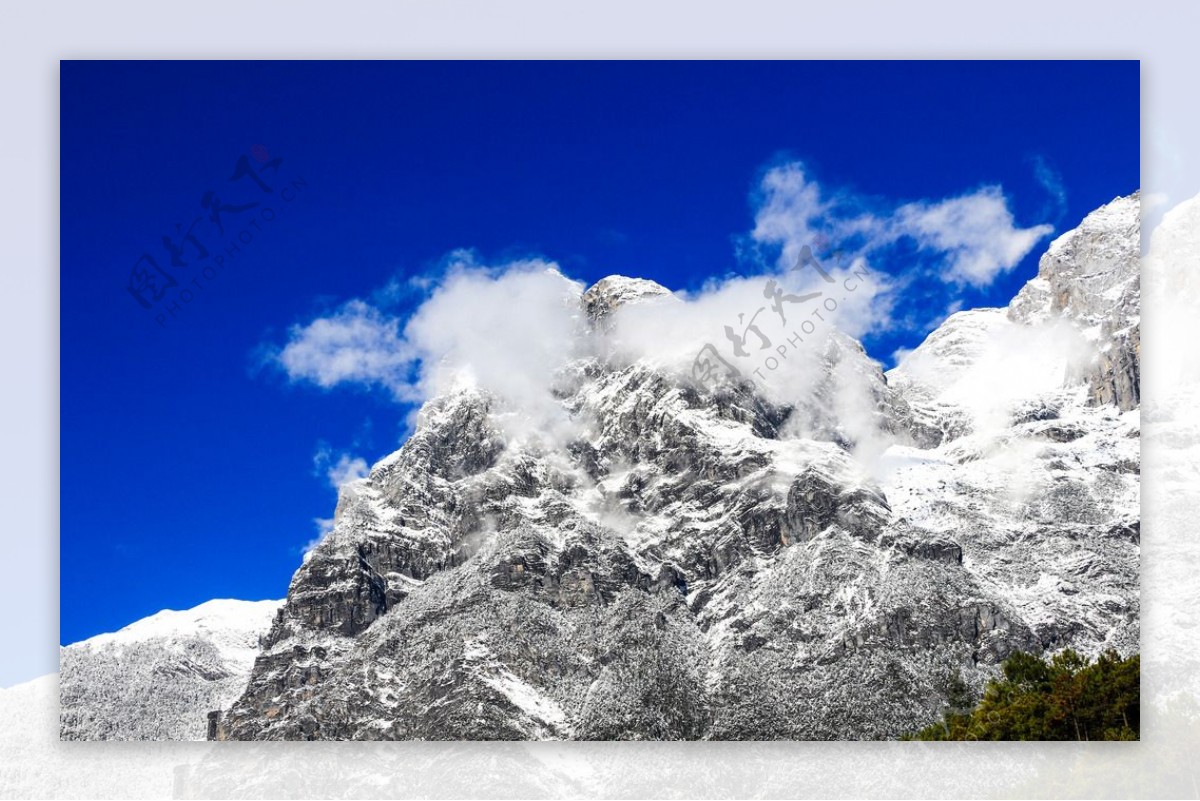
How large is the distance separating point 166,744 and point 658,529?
353cm

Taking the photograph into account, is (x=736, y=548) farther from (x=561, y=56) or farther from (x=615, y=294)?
(x=561, y=56)

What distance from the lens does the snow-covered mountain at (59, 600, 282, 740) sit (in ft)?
24.4

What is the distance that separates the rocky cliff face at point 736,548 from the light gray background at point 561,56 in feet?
0.69

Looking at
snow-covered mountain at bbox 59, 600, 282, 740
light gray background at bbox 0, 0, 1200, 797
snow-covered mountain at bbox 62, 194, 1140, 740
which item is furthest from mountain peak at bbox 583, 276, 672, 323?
→ snow-covered mountain at bbox 59, 600, 282, 740

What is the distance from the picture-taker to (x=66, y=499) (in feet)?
24.9

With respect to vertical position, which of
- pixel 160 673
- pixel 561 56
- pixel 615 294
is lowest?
pixel 160 673

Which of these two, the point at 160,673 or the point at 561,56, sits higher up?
the point at 561,56

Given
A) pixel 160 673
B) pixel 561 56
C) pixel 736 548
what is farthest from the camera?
pixel 736 548

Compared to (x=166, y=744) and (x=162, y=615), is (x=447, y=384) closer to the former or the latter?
(x=162, y=615)

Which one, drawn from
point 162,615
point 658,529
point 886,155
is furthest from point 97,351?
point 886,155

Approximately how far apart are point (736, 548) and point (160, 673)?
393cm

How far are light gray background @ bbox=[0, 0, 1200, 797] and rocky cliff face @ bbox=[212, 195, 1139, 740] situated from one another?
0.21m

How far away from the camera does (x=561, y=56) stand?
7.74 metres

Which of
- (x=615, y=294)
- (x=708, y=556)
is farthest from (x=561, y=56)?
(x=708, y=556)
